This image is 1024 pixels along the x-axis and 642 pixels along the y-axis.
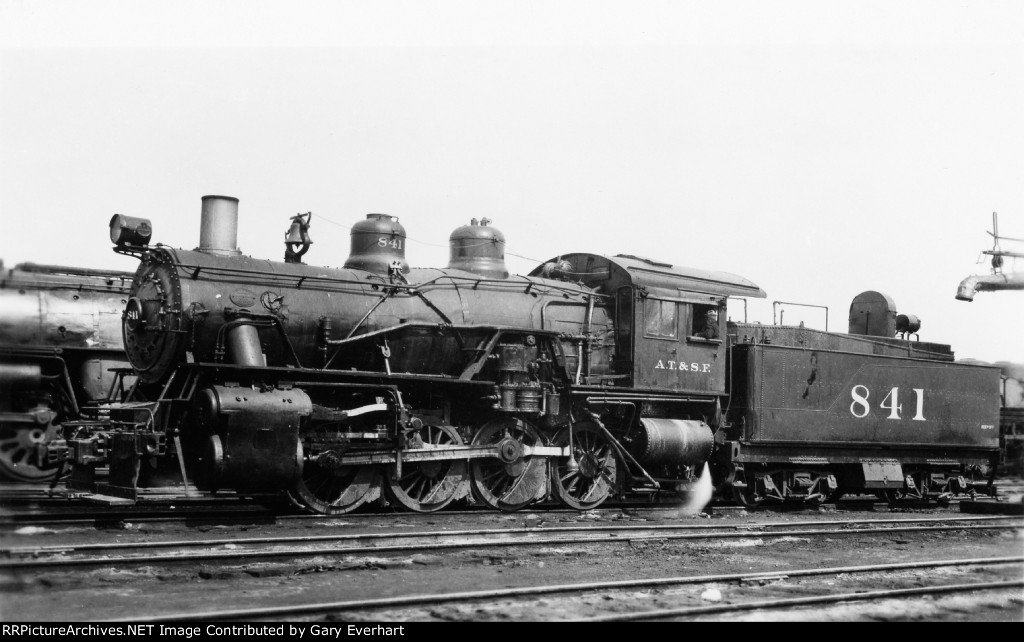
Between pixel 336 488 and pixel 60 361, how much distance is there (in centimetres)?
541

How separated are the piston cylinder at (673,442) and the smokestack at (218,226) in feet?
18.4

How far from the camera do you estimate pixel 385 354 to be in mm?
11055

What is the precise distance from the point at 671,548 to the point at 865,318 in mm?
8456

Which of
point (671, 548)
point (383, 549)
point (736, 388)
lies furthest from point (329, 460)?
point (736, 388)

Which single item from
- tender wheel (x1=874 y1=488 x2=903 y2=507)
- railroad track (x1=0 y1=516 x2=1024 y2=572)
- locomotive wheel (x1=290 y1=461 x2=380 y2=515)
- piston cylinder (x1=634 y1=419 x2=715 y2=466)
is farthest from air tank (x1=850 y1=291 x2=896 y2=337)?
locomotive wheel (x1=290 y1=461 x2=380 y2=515)

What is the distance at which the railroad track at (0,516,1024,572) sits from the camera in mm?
7469

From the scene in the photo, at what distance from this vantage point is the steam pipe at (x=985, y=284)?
2014 cm

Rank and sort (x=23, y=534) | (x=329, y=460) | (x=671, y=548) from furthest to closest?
(x=329, y=460)
(x=671, y=548)
(x=23, y=534)

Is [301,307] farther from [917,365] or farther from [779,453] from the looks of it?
[917,365]

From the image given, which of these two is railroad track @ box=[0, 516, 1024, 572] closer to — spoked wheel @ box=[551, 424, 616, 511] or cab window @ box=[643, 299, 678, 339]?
spoked wheel @ box=[551, 424, 616, 511]

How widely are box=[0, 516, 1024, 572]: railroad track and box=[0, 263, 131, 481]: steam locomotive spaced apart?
236 inches

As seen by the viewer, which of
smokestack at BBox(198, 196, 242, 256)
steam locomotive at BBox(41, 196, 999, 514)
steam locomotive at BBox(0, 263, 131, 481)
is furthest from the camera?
steam locomotive at BBox(0, 263, 131, 481)

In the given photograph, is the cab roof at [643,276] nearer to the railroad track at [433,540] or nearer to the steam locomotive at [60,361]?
the railroad track at [433,540]

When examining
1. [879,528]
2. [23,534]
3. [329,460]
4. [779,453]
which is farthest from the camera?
[779,453]
